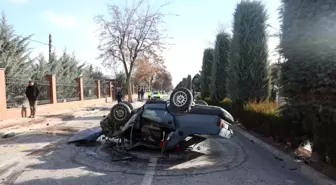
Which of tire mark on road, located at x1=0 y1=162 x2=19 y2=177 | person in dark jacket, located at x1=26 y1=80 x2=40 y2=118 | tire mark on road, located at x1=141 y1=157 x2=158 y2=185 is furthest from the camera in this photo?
person in dark jacket, located at x1=26 y1=80 x2=40 y2=118

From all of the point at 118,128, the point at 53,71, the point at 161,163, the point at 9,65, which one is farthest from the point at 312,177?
the point at 53,71

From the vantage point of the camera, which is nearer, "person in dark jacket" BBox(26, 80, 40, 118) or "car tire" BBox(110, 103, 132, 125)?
"car tire" BBox(110, 103, 132, 125)

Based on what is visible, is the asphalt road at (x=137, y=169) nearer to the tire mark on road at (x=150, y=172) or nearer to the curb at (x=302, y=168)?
the tire mark on road at (x=150, y=172)

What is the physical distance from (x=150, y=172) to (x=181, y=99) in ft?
6.20

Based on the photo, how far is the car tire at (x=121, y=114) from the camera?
7.99 meters

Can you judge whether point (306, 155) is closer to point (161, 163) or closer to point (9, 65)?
point (161, 163)

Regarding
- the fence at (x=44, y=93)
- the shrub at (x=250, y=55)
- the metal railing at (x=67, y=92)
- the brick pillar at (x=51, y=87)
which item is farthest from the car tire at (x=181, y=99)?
the metal railing at (x=67, y=92)

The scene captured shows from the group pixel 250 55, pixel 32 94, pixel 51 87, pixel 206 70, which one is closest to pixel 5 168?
pixel 250 55

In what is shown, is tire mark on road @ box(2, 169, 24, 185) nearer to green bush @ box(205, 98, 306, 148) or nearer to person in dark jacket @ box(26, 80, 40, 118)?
green bush @ box(205, 98, 306, 148)

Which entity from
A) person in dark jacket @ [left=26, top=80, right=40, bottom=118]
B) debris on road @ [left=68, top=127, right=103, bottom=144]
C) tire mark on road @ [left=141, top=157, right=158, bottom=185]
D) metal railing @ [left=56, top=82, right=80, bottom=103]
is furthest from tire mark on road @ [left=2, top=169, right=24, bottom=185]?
metal railing @ [left=56, top=82, right=80, bottom=103]

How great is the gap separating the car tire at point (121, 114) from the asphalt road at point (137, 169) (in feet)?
2.98

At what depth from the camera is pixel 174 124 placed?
6.84 m

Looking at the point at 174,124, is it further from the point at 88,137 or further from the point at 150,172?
the point at 88,137

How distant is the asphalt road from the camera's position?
5.30m
